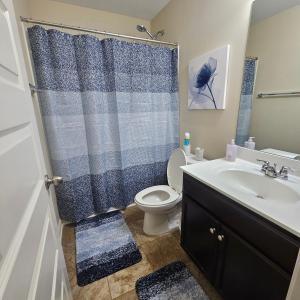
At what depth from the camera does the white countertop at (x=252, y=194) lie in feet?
2.35

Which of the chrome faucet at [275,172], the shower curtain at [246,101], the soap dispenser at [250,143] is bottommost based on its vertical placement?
the chrome faucet at [275,172]

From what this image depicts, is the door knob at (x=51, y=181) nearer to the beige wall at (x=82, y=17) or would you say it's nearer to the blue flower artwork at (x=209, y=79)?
the blue flower artwork at (x=209, y=79)

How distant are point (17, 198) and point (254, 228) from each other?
3.11ft

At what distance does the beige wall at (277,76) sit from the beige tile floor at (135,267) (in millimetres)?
1123

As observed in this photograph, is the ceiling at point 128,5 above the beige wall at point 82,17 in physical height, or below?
above

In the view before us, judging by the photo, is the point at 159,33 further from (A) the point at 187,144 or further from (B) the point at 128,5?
(A) the point at 187,144

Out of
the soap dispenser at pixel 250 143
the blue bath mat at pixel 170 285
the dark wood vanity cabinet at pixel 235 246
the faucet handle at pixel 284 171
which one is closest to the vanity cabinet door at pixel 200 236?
the dark wood vanity cabinet at pixel 235 246

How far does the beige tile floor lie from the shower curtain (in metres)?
1.11

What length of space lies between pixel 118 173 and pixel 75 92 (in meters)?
0.97

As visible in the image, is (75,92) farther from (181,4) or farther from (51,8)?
(181,4)

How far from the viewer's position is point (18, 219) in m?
0.43

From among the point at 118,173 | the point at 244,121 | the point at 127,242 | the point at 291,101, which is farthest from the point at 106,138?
the point at 291,101

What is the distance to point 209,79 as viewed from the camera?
155cm

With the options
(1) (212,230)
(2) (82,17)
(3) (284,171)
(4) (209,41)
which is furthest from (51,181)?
(2) (82,17)
